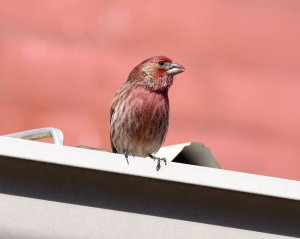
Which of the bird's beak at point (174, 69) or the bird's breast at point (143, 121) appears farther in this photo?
the bird's breast at point (143, 121)

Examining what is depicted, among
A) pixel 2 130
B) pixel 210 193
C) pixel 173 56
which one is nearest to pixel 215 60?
pixel 173 56

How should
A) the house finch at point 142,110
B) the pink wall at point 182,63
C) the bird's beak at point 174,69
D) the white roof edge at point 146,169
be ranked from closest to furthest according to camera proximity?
the white roof edge at point 146,169 < the pink wall at point 182,63 < the bird's beak at point 174,69 < the house finch at point 142,110

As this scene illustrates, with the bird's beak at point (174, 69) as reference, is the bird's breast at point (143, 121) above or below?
below

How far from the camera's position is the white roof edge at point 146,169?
3.16m

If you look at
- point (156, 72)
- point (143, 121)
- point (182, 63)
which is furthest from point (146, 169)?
point (156, 72)

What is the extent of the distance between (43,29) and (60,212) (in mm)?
2127

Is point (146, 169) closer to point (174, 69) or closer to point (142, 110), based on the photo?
point (174, 69)

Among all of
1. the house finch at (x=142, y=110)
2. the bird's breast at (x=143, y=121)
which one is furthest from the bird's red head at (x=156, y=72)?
the bird's breast at (x=143, y=121)

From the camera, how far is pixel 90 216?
3.25 m

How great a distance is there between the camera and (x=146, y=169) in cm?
323

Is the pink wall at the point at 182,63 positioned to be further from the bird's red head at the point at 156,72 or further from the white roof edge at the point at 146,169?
the white roof edge at the point at 146,169

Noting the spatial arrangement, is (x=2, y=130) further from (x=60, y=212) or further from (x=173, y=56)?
(x=60, y=212)

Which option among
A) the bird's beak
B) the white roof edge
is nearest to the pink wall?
the bird's beak

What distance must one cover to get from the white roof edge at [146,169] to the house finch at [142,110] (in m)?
2.02
